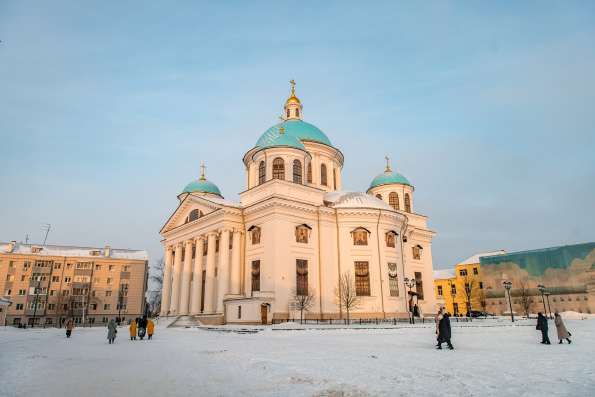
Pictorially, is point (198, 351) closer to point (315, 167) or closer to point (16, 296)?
point (315, 167)

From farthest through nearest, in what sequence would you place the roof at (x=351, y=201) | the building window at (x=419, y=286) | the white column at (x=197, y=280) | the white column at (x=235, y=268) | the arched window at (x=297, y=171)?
the building window at (x=419, y=286) → the arched window at (x=297, y=171) → the roof at (x=351, y=201) → the white column at (x=197, y=280) → the white column at (x=235, y=268)

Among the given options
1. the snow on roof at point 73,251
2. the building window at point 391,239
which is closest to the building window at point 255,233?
the building window at point 391,239

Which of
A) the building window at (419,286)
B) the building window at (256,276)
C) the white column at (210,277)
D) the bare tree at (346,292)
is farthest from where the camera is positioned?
the building window at (419,286)

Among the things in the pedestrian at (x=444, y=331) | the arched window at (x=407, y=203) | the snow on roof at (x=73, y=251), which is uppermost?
the arched window at (x=407, y=203)

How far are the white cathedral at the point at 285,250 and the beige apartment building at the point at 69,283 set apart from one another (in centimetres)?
2651

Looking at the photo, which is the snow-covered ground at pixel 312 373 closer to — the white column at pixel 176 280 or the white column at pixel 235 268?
the white column at pixel 235 268

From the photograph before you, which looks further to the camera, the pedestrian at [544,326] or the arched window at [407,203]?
the arched window at [407,203]

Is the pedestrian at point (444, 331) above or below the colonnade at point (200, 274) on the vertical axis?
below

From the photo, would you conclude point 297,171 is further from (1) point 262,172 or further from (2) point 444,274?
(2) point 444,274

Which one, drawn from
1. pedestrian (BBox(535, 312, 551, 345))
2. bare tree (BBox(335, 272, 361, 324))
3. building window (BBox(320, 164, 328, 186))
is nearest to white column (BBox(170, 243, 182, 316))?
building window (BBox(320, 164, 328, 186))

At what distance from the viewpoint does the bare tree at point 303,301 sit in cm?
3362

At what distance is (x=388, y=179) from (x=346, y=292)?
2066 cm

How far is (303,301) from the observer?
109 ft

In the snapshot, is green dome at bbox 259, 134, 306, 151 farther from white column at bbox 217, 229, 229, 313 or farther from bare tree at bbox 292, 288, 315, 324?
bare tree at bbox 292, 288, 315, 324
